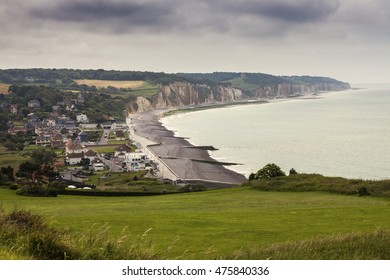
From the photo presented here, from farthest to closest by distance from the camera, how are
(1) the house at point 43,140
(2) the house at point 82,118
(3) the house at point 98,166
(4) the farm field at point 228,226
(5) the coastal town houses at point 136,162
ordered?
1. (2) the house at point 82,118
2. (1) the house at point 43,140
3. (3) the house at point 98,166
4. (5) the coastal town houses at point 136,162
5. (4) the farm field at point 228,226

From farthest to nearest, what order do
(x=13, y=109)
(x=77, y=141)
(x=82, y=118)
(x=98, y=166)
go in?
1. (x=82, y=118)
2. (x=13, y=109)
3. (x=77, y=141)
4. (x=98, y=166)

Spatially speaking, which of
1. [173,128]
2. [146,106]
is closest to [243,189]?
[173,128]

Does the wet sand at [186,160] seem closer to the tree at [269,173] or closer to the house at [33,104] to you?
the tree at [269,173]

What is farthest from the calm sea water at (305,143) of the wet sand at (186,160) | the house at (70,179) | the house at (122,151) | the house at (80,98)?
the house at (80,98)

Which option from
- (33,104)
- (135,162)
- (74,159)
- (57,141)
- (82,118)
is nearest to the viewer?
(135,162)

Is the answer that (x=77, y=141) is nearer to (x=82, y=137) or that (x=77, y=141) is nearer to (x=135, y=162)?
(x=82, y=137)

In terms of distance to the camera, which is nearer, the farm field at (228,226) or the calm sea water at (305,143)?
the farm field at (228,226)

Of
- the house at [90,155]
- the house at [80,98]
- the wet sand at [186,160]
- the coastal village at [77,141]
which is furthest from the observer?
the house at [80,98]

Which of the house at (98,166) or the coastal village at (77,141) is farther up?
the coastal village at (77,141)

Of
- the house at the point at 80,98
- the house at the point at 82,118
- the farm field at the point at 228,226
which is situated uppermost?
the house at the point at 80,98

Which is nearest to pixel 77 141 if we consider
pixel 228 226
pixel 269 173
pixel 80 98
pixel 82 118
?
pixel 82 118
